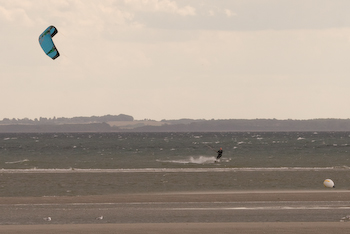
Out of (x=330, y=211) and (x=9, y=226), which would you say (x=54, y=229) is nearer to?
(x=9, y=226)

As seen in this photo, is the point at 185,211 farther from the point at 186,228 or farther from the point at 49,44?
the point at 49,44

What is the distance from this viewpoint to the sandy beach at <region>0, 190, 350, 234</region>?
17688 mm

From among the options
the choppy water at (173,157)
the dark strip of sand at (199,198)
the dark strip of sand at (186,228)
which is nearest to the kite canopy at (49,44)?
the dark strip of sand at (199,198)

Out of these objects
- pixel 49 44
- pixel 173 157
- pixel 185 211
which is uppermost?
pixel 49 44

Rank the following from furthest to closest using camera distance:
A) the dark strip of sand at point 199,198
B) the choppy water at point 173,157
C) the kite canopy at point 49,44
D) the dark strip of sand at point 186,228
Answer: the choppy water at point 173,157 < the kite canopy at point 49,44 < the dark strip of sand at point 199,198 < the dark strip of sand at point 186,228

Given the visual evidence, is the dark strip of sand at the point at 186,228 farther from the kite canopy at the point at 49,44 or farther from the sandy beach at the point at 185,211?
the kite canopy at the point at 49,44

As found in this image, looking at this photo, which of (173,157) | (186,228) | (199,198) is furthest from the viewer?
(173,157)

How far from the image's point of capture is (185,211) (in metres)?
21.8

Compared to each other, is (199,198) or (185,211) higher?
(185,211)

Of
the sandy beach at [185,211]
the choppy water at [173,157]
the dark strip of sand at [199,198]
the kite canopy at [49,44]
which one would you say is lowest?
the choppy water at [173,157]

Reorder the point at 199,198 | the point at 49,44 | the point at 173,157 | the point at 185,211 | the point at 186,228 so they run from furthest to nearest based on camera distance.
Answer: the point at 173,157 → the point at 49,44 → the point at 199,198 → the point at 185,211 → the point at 186,228

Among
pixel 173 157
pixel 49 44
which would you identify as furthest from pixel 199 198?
pixel 173 157

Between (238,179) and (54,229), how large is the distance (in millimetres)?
22952

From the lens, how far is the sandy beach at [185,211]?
1769 centimetres
